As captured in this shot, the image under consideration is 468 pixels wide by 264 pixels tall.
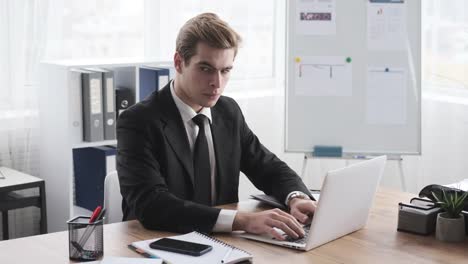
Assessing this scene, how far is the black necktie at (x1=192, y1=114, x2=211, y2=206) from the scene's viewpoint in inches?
102

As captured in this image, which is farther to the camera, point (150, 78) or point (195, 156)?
point (150, 78)

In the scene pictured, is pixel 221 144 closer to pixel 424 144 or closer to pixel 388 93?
pixel 388 93

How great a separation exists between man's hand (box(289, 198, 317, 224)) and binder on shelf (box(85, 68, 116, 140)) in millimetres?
1626

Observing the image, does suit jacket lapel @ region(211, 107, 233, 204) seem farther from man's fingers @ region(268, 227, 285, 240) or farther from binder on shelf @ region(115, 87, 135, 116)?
binder on shelf @ region(115, 87, 135, 116)

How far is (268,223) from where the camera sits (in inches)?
86.6

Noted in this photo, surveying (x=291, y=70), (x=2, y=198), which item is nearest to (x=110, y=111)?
(x=2, y=198)

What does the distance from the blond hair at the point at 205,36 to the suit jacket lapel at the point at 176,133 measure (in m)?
0.16

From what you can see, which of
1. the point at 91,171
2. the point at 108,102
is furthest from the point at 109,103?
the point at 91,171

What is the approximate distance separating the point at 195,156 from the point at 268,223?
0.48m


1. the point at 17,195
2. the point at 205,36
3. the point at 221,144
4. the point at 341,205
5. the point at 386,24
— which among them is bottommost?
the point at 17,195

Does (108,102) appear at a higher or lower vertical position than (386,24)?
lower

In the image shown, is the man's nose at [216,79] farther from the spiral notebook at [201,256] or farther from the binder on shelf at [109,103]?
the binder on shelf at [109,103]

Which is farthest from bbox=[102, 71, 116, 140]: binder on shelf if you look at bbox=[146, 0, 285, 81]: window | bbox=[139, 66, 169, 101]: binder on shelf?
bbox=[146, 0, 285, 81]: window

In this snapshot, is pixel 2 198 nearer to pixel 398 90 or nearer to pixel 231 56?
pixel 231 56
